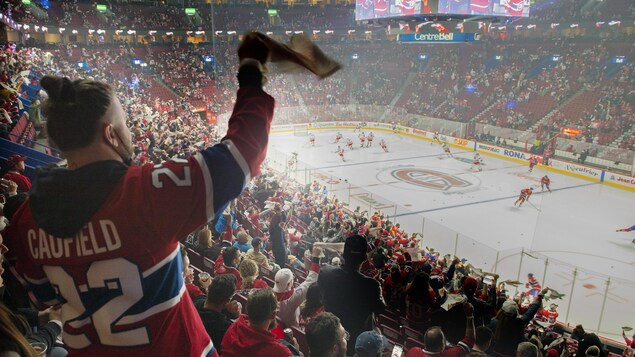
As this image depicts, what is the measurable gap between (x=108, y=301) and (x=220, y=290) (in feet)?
5.35

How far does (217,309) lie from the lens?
292 centimetres

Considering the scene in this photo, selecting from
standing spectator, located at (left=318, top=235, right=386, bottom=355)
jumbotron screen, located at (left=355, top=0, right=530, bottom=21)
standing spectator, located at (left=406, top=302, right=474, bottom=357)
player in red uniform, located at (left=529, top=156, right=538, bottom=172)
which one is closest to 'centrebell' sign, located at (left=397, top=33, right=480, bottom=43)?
jumbotron screen, located at (left=355, top=0, right=530, bottom=21)

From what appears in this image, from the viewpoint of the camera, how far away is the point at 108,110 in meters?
1.29

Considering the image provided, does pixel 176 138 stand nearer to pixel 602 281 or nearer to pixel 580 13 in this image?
pixel 602 281

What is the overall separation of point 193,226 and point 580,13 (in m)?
46.0

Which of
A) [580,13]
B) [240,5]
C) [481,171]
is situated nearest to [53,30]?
[240,5]

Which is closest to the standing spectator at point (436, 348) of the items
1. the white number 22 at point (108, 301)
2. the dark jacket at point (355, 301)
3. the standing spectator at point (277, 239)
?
the dark jacket at point (355, 301)

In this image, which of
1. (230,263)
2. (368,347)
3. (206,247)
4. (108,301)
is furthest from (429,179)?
(108,301)

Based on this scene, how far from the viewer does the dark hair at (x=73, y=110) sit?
125 centimetres

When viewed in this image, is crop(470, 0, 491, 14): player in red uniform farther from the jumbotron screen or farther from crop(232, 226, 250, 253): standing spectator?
crop(232, 226, 250, 253): standing spectator

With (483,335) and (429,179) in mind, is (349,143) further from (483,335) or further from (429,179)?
(483,335)

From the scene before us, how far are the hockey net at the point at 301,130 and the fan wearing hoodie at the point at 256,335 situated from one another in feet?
109

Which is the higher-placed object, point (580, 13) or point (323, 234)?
point (580, 13)

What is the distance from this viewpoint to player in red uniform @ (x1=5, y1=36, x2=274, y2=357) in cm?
124
